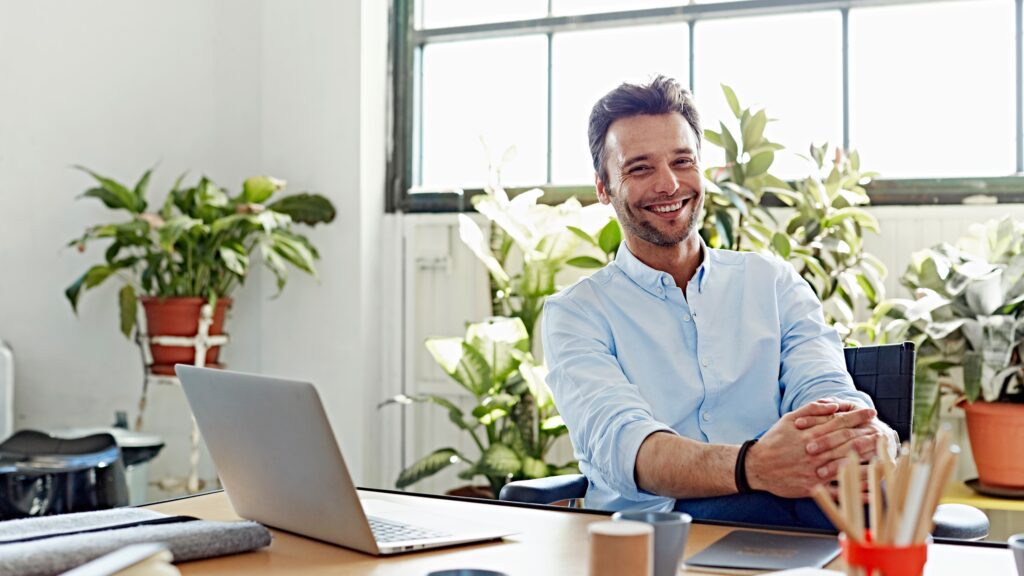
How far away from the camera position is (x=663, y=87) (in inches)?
89.4

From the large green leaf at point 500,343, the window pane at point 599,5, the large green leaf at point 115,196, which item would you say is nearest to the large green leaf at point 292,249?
the large green leaf at point 115,196

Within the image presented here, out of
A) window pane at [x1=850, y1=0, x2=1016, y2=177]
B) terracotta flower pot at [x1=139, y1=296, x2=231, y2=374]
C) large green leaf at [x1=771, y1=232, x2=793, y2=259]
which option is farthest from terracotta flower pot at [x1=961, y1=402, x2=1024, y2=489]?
terracotta flower pot at [x1=139, y1=296, x2=231, y2=374]

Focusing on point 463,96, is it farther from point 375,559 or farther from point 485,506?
point 375,559

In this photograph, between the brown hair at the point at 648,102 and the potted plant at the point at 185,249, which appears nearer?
the brown hair at the point at 648,102

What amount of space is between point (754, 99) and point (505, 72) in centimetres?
91

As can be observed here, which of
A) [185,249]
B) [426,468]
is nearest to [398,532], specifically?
[426,468]

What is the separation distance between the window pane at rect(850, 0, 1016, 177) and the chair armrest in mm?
2045

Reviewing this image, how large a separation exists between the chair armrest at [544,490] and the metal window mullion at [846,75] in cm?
204

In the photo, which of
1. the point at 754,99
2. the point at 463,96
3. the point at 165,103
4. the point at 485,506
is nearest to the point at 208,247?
the point at 165,103

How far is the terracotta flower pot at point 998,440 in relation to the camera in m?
2.91

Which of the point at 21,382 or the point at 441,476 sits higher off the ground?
the point at 21,382

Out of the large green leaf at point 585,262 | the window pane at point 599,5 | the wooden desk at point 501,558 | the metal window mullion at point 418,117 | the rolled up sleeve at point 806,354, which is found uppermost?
the window pane at point 599,5

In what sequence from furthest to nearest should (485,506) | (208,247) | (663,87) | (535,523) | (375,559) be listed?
(208,247) → (663,87) → (485,506) → (535,523) → (375,559)

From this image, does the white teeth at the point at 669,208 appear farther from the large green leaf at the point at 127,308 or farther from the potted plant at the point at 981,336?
the large green leaf at the point at 127,308
